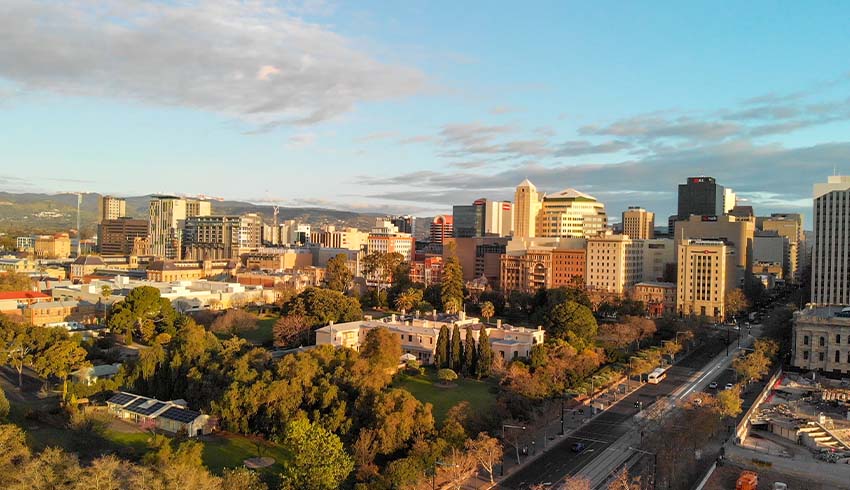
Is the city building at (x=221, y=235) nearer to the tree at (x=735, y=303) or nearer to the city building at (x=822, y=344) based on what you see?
the tree at (x=735, y=303)

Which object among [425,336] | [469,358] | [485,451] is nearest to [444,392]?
[469,358]

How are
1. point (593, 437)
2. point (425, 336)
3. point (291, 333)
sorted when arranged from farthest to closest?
point (291, 333) < point (425, 336) < point (593, 437)

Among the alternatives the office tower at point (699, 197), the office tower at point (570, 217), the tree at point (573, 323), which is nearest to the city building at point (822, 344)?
the tree at point (573, 323)

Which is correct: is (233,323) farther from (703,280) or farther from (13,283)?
(703,280)

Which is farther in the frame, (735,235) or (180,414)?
(735,235)

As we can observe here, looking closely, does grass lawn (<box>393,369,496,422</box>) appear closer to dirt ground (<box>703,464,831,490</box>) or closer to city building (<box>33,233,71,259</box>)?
dirt ground (<box>703,464,831,490</box>)

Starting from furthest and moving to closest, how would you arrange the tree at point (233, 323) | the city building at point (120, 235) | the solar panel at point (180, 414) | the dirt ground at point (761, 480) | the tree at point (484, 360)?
the city building at point (120, 235), the tree at point (233, 323), the tree at point (484, 360), the solar panel at point (180, 414), the dirt ground at point (761, 480)
